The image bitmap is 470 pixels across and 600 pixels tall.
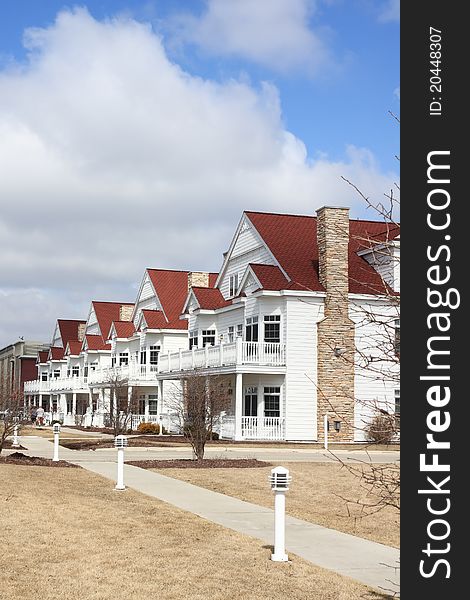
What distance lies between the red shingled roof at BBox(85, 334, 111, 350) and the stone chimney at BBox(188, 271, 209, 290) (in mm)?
14060

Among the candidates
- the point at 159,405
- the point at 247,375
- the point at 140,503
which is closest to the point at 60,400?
the point at 159,405

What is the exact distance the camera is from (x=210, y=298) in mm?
46344

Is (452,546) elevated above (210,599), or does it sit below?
above

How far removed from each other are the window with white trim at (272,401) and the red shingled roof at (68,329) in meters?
47.1

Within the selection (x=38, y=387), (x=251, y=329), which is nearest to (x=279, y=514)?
(x=251, y=329)

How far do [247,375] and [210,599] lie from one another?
1238 inches

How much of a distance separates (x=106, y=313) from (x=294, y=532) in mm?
59931

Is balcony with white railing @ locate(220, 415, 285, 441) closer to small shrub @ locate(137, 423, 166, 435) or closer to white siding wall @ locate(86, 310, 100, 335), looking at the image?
small shrub @ locate(137, 423, 166, 435)

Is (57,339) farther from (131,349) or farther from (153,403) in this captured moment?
(153,403)

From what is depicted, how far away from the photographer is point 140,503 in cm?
1485

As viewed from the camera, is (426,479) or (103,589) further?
(103,589)

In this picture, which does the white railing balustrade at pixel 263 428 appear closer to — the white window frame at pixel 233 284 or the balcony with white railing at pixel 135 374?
the white window frame at pixel 233 284

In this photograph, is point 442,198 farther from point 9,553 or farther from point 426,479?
point 9,553

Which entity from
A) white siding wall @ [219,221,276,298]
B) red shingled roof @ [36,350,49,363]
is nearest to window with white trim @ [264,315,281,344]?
white siding wall @ [219,221,276,298]
